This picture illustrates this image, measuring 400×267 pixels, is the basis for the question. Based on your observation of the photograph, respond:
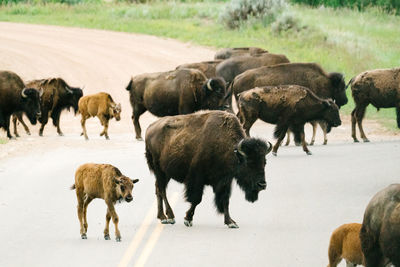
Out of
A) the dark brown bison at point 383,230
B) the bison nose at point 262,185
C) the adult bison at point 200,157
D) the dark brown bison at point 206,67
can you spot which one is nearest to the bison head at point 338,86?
the dark brown bison at point 206,67

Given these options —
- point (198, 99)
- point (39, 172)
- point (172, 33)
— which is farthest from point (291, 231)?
point (172, 33)

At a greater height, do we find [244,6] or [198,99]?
[198,99]

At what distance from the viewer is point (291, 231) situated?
516 inches

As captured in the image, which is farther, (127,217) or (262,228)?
(127,217)

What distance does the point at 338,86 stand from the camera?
25.7 meters

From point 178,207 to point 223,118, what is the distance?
1.90 metres

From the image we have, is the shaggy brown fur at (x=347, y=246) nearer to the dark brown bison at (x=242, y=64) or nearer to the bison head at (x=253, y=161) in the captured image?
the bison head at (x=253, y=161)

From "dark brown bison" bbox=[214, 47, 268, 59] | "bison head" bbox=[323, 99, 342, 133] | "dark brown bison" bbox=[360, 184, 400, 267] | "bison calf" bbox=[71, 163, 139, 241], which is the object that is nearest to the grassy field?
"dark brown bison" bbox=[214, 47, 268, 59]

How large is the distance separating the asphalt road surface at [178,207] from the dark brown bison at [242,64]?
5.66 feet

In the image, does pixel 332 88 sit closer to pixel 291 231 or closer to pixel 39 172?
pixel 39 172

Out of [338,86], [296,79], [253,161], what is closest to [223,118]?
[253,161]

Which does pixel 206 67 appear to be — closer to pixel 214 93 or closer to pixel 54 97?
pixel 54 97

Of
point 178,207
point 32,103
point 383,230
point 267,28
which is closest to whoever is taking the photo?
point 383,230

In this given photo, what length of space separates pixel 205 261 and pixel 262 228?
216 centimetres
